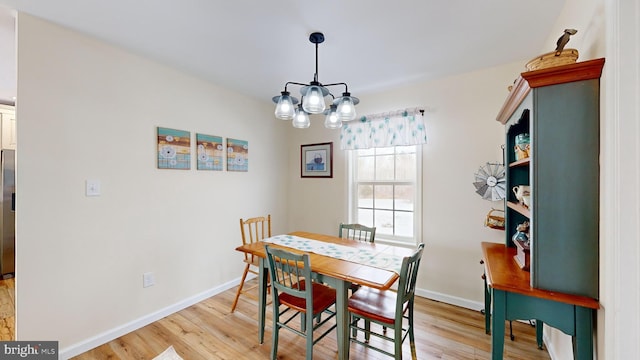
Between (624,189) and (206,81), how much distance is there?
3.21 metres

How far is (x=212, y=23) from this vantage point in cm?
177

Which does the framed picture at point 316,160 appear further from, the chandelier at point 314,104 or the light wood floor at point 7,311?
the light wood floor at point 7,311

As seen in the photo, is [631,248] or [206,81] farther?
[206,81]

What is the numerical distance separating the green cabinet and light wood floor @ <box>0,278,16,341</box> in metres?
3.67

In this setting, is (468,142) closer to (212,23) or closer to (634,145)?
(634,145)

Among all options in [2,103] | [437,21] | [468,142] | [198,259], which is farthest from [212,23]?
[2,103]

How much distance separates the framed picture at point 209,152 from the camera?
2.74 metres

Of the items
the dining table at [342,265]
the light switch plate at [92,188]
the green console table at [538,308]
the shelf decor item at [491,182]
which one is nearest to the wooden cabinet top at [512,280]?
the green console table at [538,308]

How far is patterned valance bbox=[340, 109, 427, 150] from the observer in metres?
2.76

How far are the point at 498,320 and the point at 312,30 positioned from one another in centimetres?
210

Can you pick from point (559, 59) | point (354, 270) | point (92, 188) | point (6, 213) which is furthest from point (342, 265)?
point (6, 213)

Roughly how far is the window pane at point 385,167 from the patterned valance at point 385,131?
0.22m

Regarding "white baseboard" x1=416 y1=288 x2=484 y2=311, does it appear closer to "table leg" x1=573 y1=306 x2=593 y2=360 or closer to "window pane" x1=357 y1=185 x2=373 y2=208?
"window pane" x1=357 y1=185 x2=373 y2=208

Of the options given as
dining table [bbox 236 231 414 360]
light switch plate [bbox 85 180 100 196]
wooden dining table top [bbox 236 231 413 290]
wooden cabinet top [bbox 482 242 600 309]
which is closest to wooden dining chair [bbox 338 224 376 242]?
dining table [bbox 236 231 414 360]
